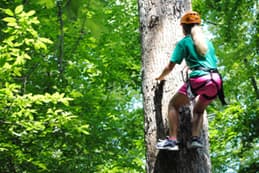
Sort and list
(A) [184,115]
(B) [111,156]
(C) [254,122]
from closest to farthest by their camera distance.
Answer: (A) [184,115] → (B) [111,156] → (C) [254,122]

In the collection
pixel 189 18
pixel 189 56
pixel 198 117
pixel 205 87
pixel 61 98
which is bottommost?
pixel 198 117

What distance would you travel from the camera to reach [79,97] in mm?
7043

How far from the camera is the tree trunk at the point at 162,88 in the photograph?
2.36 m

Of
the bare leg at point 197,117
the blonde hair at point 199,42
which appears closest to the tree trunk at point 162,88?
the bare leg at point 197,117

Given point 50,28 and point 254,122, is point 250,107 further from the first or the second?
point 50,28

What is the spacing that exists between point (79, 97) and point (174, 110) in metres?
4.78

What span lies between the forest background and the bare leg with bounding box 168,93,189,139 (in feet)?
6.48

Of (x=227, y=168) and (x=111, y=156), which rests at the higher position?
(x=111, y=156)

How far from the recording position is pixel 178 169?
232 cm

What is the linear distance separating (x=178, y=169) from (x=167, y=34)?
98 cm

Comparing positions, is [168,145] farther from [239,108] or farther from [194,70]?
[239,108]

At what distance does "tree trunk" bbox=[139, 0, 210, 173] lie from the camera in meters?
2.36

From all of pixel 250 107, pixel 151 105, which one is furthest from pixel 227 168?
pixel 151 105

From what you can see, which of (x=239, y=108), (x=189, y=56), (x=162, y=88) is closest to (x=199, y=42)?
(x=189, y=56)
